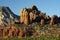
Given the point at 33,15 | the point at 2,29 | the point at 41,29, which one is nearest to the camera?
the point at 41,29

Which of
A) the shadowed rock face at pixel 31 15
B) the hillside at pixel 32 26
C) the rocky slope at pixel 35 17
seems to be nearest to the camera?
the hillside at pixel 32 26

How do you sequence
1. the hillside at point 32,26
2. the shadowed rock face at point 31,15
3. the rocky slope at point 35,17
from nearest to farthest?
the hillside at point 32,26 < the rocky slope at point 35,17 < the shadowed rock face at point 31,15

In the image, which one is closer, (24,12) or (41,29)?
(41,29)

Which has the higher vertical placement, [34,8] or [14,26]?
[34,8]

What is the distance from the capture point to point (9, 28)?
101m

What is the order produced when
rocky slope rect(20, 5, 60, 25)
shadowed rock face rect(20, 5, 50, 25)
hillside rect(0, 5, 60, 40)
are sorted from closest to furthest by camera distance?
1. hillside rect(0, 5, 60, 40)
2. rocky slope rect(20, 5, 60, 25)
3. shadowed rock face rect(20, 5, 50, 25)

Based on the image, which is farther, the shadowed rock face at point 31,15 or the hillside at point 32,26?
the shadowed rock face at point 31,15

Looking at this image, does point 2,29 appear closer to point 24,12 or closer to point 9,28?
point 9,28

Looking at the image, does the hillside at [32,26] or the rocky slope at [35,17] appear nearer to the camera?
the hillside at [32,26]

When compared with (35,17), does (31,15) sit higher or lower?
higher

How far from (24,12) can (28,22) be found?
24.4ft

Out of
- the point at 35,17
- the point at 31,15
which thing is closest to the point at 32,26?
the point at 35,17

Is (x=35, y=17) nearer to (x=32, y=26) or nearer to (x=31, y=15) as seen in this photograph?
(x=31, y=15)

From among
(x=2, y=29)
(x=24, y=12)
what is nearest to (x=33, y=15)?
(x=24, y=12)
